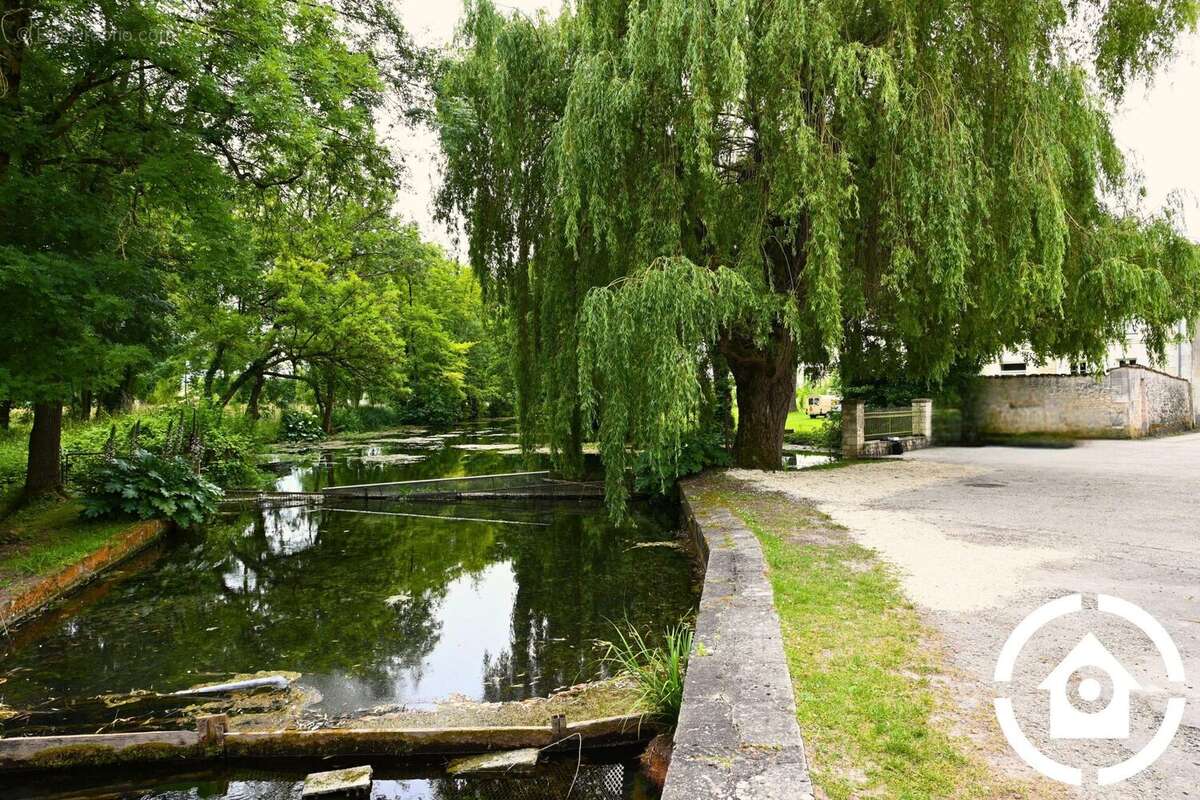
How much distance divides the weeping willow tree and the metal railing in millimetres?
4290

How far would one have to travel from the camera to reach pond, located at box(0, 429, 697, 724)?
484 cm

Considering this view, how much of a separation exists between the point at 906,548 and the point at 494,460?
13.9 metres

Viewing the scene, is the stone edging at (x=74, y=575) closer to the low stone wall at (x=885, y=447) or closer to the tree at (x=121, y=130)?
the tree at (x=121, y=130)

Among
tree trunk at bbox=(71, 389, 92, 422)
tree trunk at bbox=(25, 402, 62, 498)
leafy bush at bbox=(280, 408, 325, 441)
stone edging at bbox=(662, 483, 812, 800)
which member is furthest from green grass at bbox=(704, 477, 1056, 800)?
leafy bush at bbox=(280, 408, 325, 441)

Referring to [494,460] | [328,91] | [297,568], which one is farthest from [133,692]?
[494,460]

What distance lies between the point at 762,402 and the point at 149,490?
9.06 metres

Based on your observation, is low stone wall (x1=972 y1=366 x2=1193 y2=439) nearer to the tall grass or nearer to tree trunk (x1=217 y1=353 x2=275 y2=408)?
the tall grass

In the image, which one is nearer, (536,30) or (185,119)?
(185,119)

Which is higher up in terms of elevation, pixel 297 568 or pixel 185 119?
pixel 185 119

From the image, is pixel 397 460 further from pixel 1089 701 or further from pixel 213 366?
pixel 1089 701

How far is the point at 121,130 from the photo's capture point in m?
7.44

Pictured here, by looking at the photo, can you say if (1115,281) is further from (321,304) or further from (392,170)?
(321,304)

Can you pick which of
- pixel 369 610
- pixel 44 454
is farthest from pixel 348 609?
pixel 44 454

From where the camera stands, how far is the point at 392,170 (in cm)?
1076
